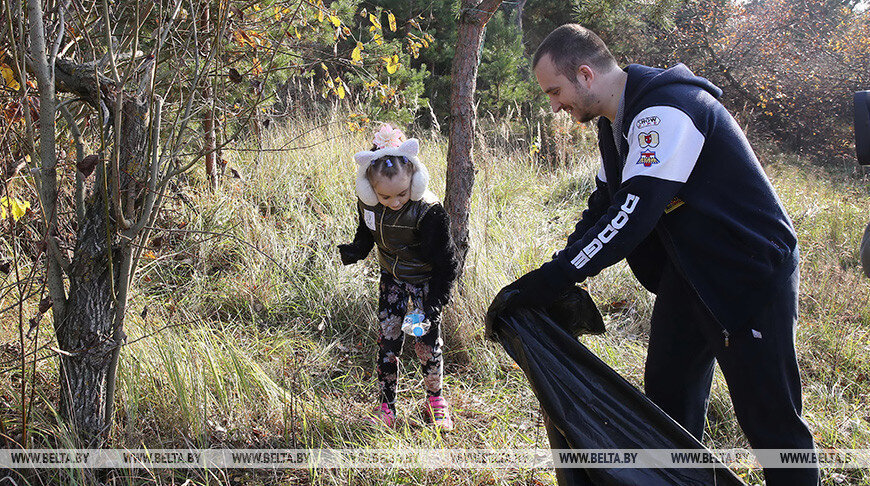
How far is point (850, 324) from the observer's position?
161 inches

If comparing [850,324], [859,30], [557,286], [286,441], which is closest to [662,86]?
[557,286]

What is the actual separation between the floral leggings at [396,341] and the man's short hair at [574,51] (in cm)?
133

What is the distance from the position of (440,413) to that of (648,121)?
5.89 ft

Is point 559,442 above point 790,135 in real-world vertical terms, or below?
below

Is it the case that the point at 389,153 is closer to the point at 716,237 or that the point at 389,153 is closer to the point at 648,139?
the point at 648,139

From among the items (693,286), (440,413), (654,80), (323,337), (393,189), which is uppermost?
(654,80)

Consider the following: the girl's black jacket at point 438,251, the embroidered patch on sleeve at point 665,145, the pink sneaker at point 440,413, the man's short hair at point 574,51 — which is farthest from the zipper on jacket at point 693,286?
the pink sneaker at point 440,413

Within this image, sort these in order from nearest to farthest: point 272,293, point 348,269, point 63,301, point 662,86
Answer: point 662,86 → point 63,301 → point 272,293 → point 348,269

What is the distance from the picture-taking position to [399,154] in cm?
284

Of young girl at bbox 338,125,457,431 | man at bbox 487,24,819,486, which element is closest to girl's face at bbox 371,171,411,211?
young girl at bbox 338,125,457,431

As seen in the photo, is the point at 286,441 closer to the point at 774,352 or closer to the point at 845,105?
the point at 774,352

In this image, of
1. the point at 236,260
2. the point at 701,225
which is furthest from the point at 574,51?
the point at 236,260

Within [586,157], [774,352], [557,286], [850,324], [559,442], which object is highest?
[586,157]

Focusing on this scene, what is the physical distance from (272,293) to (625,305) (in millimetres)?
2463
